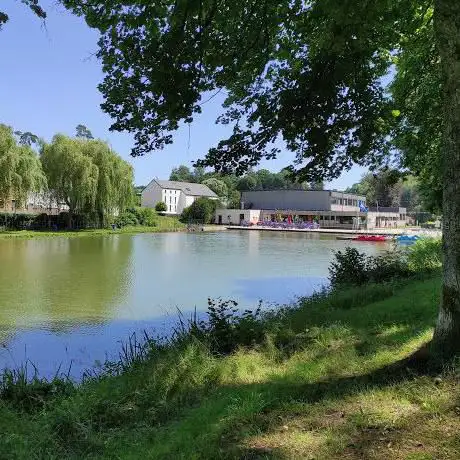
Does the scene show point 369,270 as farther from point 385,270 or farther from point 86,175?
point 86,175

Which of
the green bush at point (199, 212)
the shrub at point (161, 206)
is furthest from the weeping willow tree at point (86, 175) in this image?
the shrub at point (161, 206)

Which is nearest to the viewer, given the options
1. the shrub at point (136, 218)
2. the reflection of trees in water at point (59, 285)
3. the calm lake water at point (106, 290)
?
the calm lake water at point (106, 290)

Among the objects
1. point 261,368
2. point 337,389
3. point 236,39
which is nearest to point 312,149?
point 236,39

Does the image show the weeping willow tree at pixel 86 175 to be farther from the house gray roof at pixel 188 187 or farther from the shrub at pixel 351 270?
the house gray roof at pixel 188 187

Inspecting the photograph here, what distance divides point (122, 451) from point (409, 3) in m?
6.15

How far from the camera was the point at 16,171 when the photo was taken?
119 feet

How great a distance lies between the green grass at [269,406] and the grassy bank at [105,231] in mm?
34653

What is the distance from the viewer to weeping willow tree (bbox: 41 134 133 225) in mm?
42312

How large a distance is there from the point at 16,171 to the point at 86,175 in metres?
6.98

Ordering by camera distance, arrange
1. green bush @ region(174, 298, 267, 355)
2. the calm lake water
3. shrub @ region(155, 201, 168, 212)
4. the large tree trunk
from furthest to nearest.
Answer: shrub @ region(155, 201, 168, 212) → the calm lake water → green bush @ region(174, 298, 267, 355) → the large tree trunk

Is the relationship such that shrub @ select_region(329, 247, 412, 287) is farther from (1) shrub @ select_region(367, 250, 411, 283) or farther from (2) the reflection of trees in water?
(2) the reflection of trees in water

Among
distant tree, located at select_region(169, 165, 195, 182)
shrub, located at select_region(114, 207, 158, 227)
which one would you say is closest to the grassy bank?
shrub, located at select_region(114, 207, 158, 227)

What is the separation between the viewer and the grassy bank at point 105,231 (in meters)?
38.3

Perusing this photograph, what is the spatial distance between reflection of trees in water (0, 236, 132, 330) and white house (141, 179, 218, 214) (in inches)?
2115
